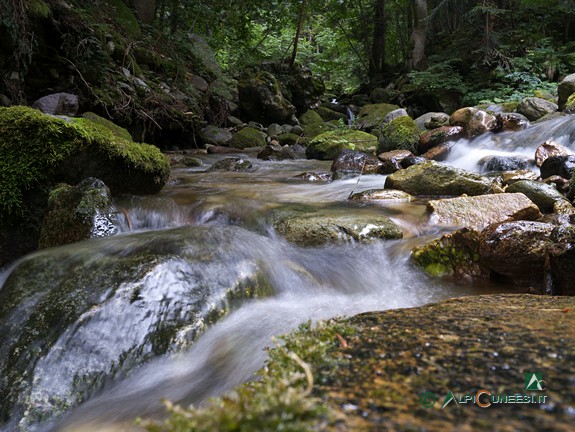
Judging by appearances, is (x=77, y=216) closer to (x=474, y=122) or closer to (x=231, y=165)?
(x=231, y=165)

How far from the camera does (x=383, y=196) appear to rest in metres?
5.91

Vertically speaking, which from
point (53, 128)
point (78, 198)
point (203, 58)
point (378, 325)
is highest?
point (203, 58)

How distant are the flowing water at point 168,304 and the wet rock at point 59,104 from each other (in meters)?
3.94

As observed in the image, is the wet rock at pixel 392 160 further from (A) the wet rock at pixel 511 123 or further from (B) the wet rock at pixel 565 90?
(B) the wet rock at pixel 565 90

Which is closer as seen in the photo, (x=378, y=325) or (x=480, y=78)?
(x=378, y=325)

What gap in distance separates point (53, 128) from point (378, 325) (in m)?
4.06

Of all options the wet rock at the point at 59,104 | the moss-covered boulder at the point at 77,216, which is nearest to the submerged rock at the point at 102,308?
the moss-covered boulder at the point at 77,216

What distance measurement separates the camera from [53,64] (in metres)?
7.89

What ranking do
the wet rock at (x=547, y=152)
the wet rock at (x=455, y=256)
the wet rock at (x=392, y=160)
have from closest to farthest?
→ the wet rock at (x=455, y=256)
the wet rock at (x=547, y=152)
the wet rock at (x=392, y=160)

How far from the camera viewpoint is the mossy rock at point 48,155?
12.8 feet

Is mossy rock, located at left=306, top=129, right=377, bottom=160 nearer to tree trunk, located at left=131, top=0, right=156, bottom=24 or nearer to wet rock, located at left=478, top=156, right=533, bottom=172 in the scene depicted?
wet rock, located at left=478, top=156, right=533, bottom=172

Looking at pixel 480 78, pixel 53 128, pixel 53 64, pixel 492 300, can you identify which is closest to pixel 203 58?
pixel 53 64

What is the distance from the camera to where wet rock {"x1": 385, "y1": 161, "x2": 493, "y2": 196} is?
5.88m

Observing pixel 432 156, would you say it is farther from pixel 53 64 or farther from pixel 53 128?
pixel 53 64
